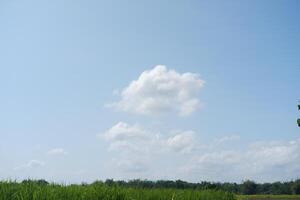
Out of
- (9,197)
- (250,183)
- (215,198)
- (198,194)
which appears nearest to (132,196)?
(9,197)

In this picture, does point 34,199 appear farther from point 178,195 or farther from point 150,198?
point 178,195

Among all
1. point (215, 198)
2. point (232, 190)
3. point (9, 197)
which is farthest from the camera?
point (232, 190)

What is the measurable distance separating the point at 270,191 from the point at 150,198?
10454cm

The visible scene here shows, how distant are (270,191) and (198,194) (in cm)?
9929

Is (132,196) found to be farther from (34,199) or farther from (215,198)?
(215,198)

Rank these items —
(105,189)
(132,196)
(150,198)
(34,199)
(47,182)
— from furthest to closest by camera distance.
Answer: (47,182)
(150,198)
(132,196)
(105,189)
(34,199)

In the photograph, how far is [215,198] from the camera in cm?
2445

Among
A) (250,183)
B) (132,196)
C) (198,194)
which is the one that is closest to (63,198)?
(132,196)

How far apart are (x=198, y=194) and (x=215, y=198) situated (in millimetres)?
3738

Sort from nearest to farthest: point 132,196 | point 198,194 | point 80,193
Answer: point 80,193, point 132,196, point 198,194

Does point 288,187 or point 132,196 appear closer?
point 132,196

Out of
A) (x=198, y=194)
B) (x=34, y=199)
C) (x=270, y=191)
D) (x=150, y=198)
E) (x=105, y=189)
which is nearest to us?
(x=34, y=199)

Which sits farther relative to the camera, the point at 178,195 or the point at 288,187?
the point at 288,187

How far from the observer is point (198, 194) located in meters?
21.0
